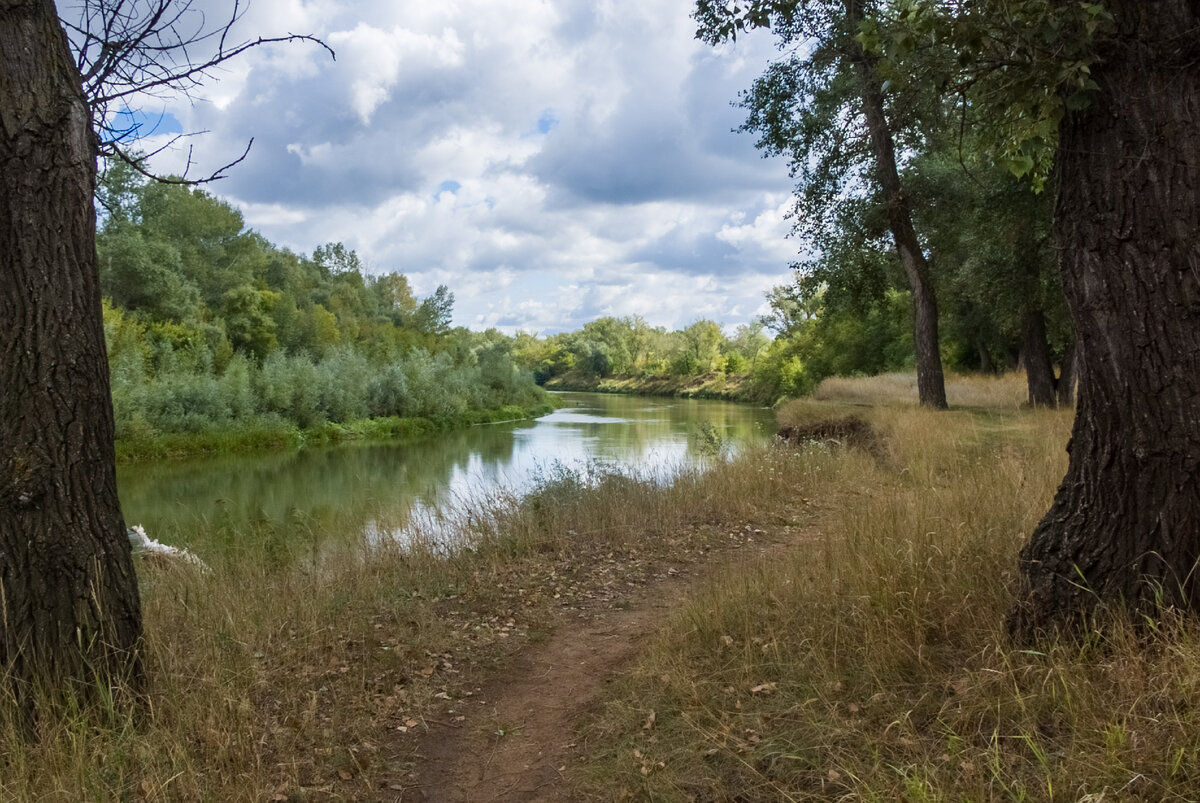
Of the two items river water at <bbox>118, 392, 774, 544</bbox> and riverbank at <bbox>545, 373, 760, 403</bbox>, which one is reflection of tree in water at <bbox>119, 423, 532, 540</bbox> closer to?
river water at <bbox>118, 392, 774, 544</bbox>

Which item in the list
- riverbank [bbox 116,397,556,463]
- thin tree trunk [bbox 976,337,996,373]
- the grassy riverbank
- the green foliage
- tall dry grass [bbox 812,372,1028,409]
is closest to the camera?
the grassy riverbank

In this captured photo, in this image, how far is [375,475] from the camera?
2028 cm

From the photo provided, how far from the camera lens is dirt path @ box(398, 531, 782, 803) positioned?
3.15 m

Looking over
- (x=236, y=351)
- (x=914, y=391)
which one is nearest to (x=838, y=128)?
(x=914, y=391)

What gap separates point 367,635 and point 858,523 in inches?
124

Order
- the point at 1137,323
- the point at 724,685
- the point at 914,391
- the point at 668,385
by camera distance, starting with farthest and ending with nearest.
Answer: the point at 668,385 → the point at 914,391 → the point at 724,685 → the point at 1137,323

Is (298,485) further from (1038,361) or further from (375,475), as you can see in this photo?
(1038,361)

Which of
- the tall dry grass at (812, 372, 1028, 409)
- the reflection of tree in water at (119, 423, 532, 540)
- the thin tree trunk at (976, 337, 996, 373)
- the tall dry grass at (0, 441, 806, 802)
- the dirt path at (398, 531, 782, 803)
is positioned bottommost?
the reflection of tree in water at (119, 423, 532, 540)

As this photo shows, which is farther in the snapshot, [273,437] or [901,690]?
[273,437]

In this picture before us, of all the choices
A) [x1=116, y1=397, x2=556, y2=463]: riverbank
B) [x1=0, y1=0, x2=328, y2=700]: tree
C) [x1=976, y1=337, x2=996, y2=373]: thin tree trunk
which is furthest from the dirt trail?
[x1=976, y1=337, x2=996, y2=373]: thin tree trunk

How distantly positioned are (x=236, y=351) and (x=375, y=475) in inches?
837

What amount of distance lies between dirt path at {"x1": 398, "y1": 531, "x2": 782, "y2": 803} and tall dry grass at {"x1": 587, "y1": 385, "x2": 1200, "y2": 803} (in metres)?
0.23

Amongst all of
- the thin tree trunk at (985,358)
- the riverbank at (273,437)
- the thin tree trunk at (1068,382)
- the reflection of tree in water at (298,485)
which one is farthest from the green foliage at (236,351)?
the thin tree trunk at (985,358)

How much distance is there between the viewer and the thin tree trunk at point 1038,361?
16.1 m
